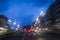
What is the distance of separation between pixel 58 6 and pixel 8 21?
60.2 meters

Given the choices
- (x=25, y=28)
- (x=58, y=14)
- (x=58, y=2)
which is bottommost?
(x=25, y=28)

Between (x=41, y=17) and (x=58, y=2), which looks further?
(x=41, y=17)

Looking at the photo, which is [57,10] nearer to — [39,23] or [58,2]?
[58,2]

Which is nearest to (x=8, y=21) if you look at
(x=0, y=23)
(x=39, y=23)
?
(x=0, y=23)

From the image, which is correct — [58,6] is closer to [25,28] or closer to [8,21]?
[25,28]

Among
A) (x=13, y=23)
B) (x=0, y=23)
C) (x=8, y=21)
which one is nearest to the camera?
(x=0, y=23)

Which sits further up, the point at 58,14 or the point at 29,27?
the point at 58,14

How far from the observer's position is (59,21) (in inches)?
4026

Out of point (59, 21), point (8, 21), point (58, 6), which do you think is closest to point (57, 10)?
point (58, 6)

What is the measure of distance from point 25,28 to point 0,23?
49.6 metres

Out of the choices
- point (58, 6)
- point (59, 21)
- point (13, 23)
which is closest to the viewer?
point (59, 21)

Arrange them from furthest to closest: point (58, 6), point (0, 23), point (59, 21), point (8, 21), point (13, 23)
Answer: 1. point (13, 23)
2. point (8, 21)
3. point (0, 23)
4. point (58, 6)
5. point (59, 21)

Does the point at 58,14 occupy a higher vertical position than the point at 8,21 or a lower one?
lower

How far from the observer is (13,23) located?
540 ft
